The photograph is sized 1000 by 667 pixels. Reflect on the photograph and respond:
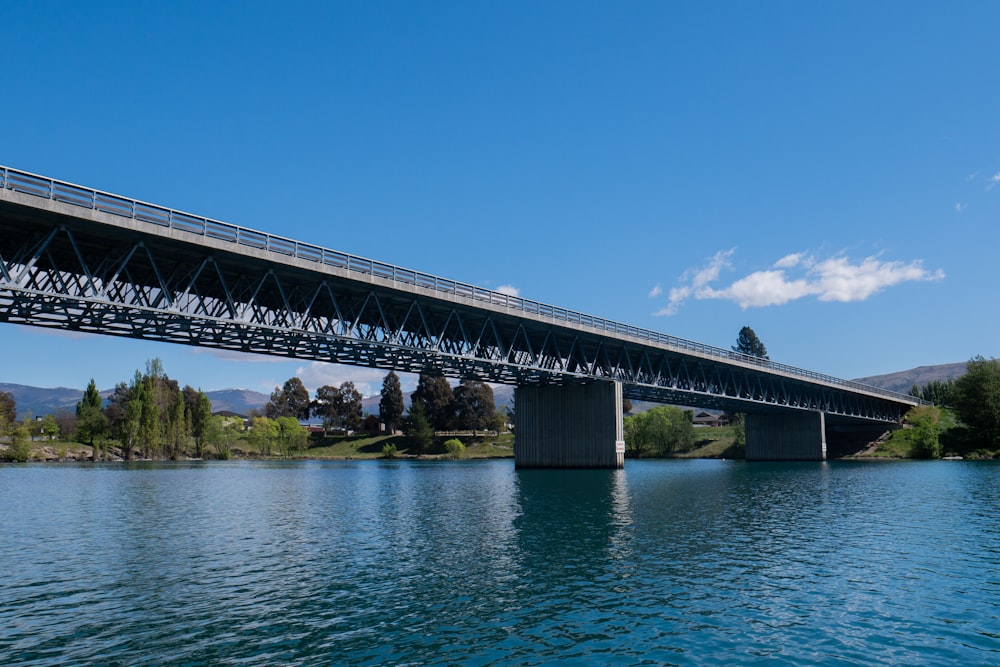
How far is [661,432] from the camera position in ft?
516

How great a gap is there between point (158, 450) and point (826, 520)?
131 m

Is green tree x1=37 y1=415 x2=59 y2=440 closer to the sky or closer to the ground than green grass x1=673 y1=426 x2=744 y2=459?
closer to the sky

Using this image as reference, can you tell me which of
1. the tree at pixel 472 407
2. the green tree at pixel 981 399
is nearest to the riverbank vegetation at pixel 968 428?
the green tree at pixel 981 399

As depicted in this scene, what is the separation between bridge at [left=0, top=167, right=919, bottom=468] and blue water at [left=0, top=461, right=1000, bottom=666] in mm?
14080

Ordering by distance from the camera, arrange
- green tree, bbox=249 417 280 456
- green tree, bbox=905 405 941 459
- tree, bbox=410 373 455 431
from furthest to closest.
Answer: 1. tree, bbox=410 373 455 431
2. green tree, bbox=249 417 280 456
3. green tree, bbox=905 405 941 459

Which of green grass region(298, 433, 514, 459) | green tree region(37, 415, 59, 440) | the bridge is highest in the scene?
the bridge

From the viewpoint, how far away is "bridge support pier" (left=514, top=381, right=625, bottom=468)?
81938 millimetres

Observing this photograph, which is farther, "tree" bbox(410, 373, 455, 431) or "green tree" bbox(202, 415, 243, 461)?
"tree" bbox(410, 373, 455, 431)

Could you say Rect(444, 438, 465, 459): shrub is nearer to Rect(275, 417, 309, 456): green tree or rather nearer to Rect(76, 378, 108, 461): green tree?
Rect(275, 417, 309, 456): green tree

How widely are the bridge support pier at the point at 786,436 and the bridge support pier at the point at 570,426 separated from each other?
182 feet

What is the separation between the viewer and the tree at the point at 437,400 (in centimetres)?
19162

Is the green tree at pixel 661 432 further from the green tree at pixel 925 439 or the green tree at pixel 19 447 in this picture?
the green tree at pixel 19 447

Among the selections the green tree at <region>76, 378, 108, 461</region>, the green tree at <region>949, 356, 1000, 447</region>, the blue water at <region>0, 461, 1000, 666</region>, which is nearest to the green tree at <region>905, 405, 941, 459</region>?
the green tree at <region>949, 356, 1000, 447</region>

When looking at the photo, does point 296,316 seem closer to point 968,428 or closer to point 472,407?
point 968,428
